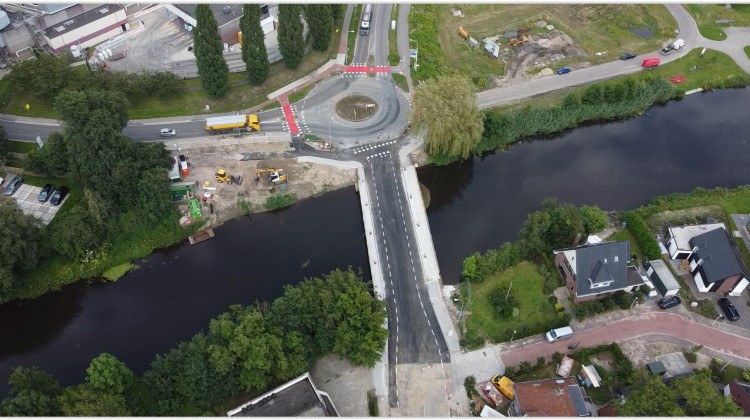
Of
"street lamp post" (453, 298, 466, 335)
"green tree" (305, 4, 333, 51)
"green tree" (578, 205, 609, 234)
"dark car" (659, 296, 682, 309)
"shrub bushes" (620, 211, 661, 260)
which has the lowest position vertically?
"dark car" (659, 296, 682, 309)

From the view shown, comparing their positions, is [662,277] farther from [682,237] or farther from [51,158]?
[51,158]

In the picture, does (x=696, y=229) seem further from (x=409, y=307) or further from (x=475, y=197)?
(x=409, y=307)

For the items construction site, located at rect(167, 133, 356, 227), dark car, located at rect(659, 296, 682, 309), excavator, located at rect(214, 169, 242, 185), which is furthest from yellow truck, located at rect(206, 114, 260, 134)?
dark car, located at rect(659, 296, 682, 309)

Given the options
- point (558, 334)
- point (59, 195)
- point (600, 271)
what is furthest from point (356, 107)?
point (558, 334)

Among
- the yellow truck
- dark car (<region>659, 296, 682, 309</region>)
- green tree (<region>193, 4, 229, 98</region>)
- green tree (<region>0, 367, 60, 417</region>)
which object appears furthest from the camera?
the yellow truck

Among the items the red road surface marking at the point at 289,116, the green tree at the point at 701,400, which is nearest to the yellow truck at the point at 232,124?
the red road surface marking at the point at 289,116

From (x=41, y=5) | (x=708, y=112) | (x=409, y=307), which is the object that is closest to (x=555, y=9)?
(x=708, y=112)

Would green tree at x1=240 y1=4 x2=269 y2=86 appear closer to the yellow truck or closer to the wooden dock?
the yellow truck

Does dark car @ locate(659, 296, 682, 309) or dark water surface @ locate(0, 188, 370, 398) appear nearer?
dark water surface @ locate(0, 188, 370, 398)
